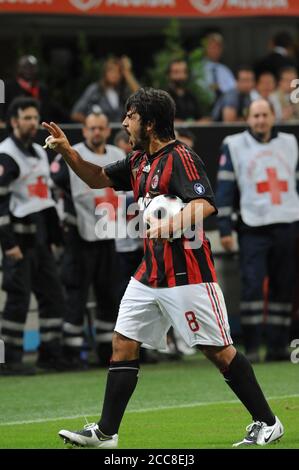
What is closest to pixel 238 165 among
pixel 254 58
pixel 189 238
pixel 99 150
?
pixel 99 150

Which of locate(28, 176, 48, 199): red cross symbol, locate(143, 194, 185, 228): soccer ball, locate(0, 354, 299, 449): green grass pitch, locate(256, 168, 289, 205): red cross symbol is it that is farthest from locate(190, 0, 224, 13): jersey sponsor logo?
locate(143, 194, 185, 228): soccer ball

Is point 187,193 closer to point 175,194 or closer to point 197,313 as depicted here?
point 175,194

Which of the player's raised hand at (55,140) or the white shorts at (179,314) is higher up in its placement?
the player's raised hand at (55,140)

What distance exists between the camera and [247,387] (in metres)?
8.39

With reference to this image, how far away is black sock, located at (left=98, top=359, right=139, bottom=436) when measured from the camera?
327 inches

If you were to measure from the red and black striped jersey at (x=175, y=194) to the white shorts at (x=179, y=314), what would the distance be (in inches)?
2.5

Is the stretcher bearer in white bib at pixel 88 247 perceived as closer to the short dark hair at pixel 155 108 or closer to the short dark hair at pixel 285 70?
the short dark hair at pixel 155 108

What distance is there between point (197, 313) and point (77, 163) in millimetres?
1193

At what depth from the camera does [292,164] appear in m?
13.9

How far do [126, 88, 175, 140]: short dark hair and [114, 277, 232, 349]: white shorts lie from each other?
949 millimetres

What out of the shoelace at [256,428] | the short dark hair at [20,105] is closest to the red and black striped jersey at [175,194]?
the shoelace at [256,428]

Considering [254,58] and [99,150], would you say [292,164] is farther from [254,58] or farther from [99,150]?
[254,58]

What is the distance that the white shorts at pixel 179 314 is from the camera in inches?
327

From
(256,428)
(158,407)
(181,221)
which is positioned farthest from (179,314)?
(158,407)
